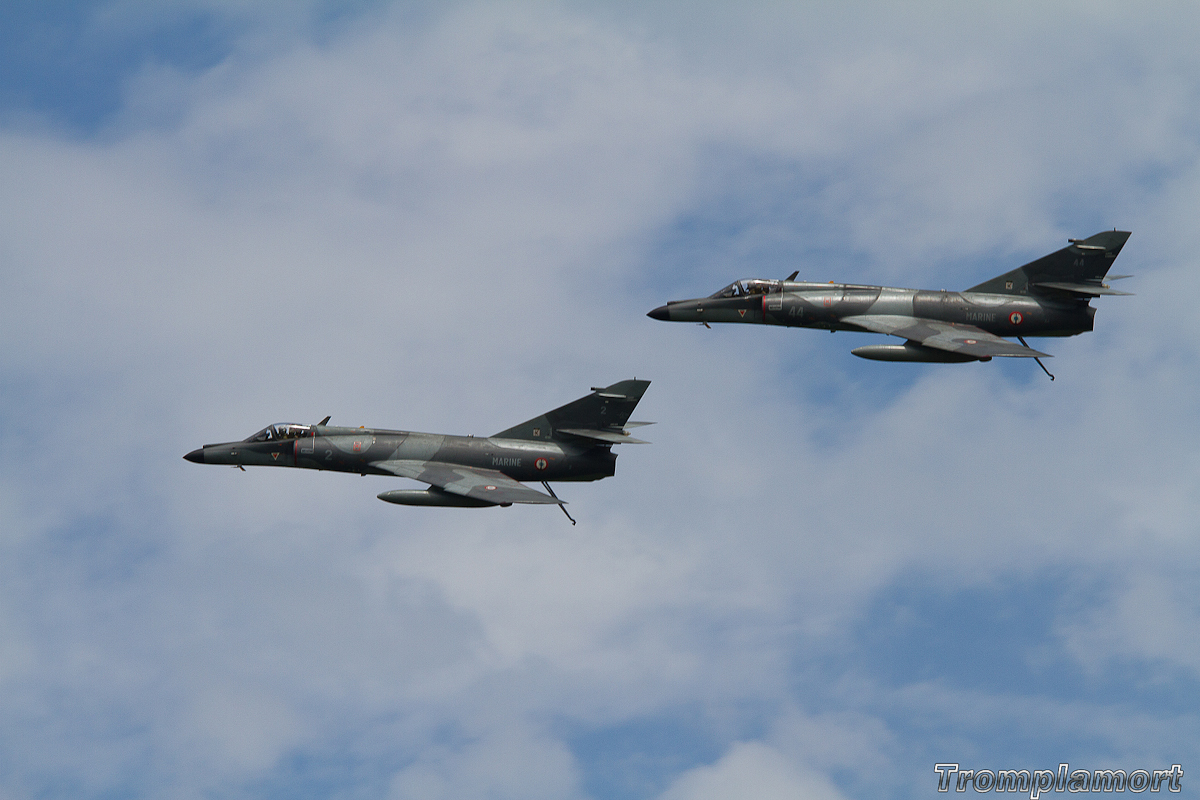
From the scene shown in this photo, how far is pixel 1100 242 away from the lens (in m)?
59.9

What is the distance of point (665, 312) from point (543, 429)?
7391 mm

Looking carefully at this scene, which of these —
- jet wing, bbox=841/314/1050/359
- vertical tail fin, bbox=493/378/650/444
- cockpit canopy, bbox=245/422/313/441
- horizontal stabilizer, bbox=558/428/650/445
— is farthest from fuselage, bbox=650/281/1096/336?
cockpit canopy, bbox=245/422/313/441

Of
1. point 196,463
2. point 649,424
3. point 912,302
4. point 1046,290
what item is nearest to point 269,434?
point 196,463

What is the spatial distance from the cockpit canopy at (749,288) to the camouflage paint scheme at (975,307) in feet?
2.91

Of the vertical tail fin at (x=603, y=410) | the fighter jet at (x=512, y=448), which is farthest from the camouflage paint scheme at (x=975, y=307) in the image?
the fighter jet at (x=512, y=448)

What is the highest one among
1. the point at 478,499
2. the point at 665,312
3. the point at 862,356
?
the point at 665,312

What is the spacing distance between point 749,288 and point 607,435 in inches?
335

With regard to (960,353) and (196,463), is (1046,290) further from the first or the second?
(196,463)

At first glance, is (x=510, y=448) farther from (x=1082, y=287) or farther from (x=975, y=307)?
(x=1082, y=287)

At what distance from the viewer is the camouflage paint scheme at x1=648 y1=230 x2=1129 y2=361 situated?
194 feet

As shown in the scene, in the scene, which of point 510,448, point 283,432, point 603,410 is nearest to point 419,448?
point 510,448

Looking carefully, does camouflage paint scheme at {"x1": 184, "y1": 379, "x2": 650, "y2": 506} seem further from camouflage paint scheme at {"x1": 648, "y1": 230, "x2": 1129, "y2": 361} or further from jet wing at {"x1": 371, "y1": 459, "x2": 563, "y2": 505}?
camouflage paint scheme at {"x1": 648, "y1": 230, "x2": 1129, "y2": 361}

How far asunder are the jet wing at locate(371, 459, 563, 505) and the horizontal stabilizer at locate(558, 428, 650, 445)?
260cm

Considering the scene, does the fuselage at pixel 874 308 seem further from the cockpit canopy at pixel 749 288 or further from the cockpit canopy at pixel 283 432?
the cockpit canopy at pixel 283 432
